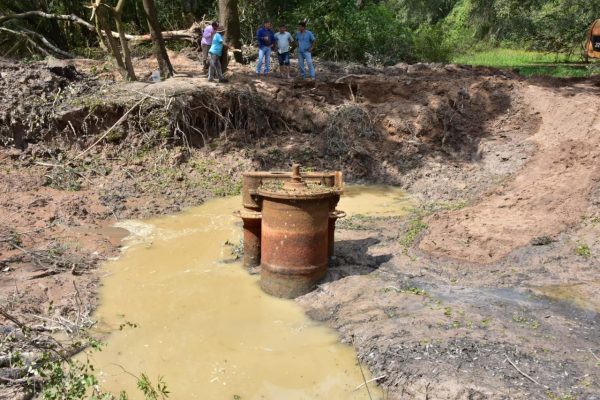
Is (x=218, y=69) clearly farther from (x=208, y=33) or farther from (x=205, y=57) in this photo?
(x=205, y=57)

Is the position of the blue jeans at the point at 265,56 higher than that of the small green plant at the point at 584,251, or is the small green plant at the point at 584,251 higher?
the blue jeans at the point at 265,56

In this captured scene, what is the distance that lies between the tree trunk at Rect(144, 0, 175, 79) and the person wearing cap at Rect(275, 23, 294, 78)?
2920 millimetres

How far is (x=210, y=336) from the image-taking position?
5574mm

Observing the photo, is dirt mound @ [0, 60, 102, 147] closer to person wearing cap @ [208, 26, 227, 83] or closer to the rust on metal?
person wearing cap @ [208, 26, 227, 83]

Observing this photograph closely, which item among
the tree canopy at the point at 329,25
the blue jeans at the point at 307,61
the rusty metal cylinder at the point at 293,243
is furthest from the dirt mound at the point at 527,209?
the tree canopy at the point at 329,25

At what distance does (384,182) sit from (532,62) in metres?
14.2

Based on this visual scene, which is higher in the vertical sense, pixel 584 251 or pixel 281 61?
pixel 281 61

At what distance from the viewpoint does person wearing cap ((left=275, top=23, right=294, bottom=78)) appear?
14.5 metres

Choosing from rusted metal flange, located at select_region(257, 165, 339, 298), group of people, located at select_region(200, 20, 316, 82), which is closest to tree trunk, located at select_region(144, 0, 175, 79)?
group of people, located at select_region(200, 20, 316, 82)

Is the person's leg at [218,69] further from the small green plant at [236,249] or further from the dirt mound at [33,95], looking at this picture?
the small green plant at [236,249]

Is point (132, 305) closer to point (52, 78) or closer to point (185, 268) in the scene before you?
point (185, 268)

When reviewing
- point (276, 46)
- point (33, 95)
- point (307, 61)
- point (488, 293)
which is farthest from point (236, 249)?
point (276, 46)

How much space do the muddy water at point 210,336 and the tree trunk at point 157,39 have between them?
666 centimetres

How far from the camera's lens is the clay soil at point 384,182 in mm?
4879
